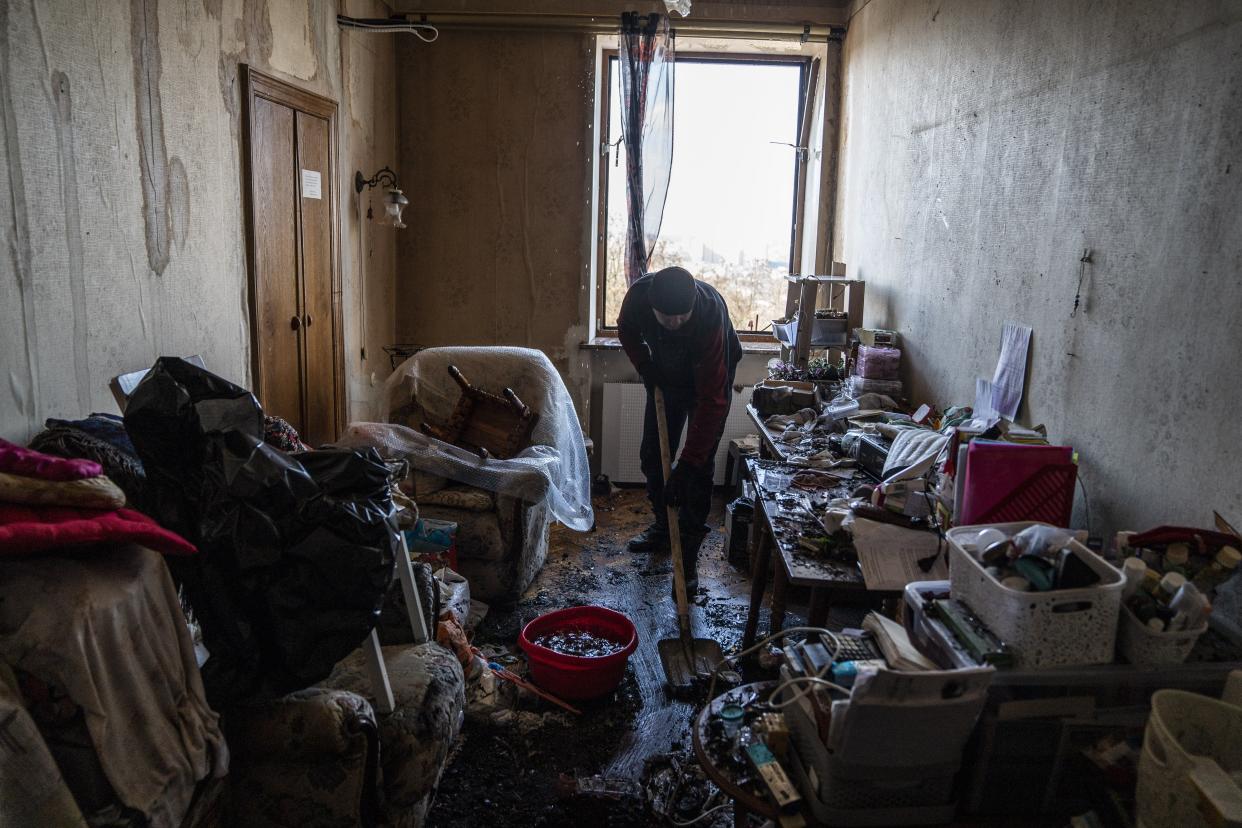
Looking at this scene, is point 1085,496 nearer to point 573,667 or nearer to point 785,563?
point 785,563

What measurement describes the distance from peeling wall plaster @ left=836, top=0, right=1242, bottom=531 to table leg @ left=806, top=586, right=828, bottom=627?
0.80m

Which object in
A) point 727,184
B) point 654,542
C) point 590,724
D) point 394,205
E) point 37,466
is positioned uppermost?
point 727,184

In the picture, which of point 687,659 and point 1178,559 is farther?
point 687,659

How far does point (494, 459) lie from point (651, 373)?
790mm

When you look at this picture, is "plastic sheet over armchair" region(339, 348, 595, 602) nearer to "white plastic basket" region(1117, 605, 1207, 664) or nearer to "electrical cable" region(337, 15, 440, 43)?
"electrical cable" region(337, 15, 440, 43)

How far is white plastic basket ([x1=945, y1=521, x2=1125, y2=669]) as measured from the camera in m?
1.43

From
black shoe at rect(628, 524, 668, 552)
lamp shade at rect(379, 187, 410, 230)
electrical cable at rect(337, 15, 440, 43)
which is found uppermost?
electrical cable at rect(337, 15, 440, 43)

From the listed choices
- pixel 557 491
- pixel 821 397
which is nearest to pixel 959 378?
pixel 821 397

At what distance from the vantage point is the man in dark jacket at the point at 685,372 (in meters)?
3.30

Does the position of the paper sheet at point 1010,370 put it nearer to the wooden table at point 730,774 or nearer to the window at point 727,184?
the wooden table at point 730,774

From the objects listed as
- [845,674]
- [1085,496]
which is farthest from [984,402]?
[845,674]

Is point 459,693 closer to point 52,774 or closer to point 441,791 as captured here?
point 441,791

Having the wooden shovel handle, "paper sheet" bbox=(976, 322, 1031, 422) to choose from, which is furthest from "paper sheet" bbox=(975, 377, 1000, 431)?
the wooden shovel handle

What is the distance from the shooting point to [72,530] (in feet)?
4.72
